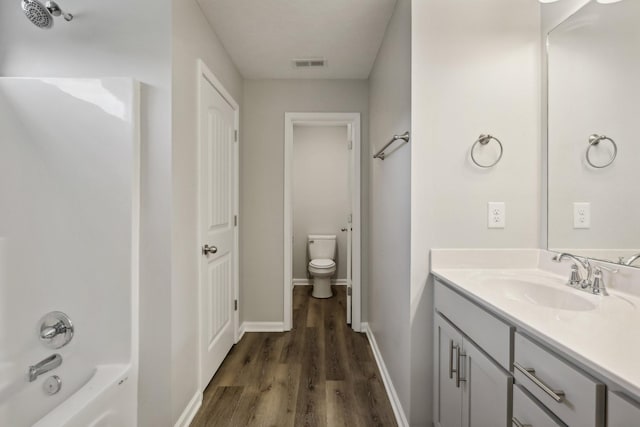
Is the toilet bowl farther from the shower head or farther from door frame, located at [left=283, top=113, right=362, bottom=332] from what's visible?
the shower head

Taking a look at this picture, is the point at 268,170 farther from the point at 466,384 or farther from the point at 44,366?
the point at 466,384

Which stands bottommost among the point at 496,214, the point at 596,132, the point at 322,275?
the point at 322,275

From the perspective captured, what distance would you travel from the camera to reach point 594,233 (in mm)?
1242

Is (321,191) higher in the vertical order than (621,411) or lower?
higher

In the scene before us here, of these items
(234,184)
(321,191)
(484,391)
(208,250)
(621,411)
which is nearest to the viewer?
(621,411)

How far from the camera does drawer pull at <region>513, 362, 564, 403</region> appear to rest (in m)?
0.72

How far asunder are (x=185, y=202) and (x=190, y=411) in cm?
117

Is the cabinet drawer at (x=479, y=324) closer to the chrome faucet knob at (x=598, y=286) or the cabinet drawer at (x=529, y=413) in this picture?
the cabinet drawer at (x=529, y=413)

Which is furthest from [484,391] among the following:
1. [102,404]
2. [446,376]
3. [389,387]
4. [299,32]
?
[299,32]

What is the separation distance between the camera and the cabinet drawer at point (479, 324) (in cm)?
93

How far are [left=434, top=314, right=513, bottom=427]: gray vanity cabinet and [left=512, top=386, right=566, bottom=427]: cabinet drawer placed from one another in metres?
0.03

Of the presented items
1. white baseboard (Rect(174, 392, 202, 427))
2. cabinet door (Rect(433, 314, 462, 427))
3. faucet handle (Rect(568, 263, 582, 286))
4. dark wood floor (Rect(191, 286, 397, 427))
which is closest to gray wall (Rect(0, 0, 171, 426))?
white baseboard (Rect(174, 392, 202, 427))

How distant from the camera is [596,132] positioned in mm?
1226

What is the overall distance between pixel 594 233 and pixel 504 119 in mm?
643
